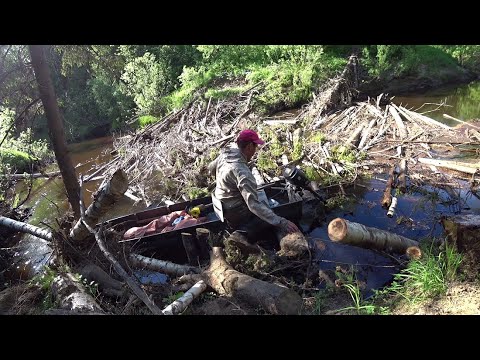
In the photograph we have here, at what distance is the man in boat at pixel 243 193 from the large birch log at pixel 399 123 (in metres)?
6.20

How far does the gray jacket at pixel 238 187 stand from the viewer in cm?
541

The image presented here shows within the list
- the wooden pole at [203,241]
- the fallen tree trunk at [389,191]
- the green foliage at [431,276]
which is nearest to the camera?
the green foliage at [431,276]

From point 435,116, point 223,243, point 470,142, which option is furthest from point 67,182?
point 435,116

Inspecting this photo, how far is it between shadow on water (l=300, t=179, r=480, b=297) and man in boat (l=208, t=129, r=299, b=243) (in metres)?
1.09

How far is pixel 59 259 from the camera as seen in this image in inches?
226

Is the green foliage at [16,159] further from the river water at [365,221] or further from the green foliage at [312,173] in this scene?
the green foliage at [312,173]

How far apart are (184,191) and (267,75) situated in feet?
31.6

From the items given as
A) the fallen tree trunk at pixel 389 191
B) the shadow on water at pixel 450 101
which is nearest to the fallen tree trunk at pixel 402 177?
the fallen tree trunk at pixel 389 191

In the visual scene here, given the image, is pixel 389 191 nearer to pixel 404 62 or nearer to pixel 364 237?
pixel 364 237

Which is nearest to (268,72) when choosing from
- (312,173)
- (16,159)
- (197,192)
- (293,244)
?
(312,173)

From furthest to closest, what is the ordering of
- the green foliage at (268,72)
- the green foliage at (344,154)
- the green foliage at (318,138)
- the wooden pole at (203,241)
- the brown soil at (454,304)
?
the green foliage at (268,72) < the green foliage at (318,138) < the green foliage at (344,154) < the wooden pole at (203,241) < the brown soil at (454,304)

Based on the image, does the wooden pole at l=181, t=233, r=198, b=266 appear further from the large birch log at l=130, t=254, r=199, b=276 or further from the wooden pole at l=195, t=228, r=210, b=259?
the large birch log at l=130, t=254, r=199, b=276

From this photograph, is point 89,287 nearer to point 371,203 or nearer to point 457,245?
point 457,245

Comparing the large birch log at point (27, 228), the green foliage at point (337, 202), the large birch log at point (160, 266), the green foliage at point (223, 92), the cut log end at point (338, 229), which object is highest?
the green foliage at point (223, 92)
